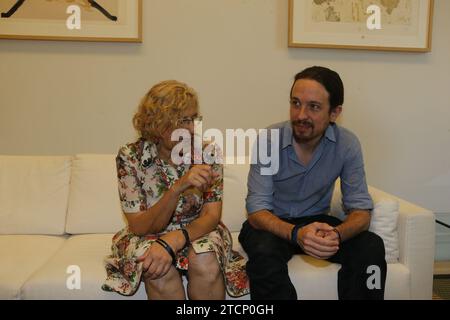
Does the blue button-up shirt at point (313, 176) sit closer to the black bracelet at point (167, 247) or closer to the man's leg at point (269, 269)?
the man's leg at point (269, 269)

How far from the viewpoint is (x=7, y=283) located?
1.47 meters

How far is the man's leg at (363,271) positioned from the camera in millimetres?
1458

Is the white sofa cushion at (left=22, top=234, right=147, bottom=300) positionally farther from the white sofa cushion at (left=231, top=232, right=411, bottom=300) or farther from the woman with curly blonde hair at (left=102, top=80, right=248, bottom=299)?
the white sofa cushion at (left=231, top=232, right=411, bottom=300)

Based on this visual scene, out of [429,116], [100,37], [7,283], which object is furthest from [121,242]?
[429,116]

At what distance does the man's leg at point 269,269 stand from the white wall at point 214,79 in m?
0.98

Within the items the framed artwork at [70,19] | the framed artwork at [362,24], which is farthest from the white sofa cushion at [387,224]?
the framed artwork at [70,19]

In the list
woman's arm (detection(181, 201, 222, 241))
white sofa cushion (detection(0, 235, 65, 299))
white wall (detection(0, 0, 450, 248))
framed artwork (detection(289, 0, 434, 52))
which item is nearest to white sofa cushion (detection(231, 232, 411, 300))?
woman's arm (detection(181, 201, 222, 241))

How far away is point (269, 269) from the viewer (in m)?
1.43

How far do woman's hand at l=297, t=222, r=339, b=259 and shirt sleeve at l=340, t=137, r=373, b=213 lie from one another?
23cm

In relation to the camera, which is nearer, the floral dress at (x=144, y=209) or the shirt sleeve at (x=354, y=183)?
the floral dress at (x=144, y=209)

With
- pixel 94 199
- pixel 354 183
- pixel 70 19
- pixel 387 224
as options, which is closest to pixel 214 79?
pixel 70 19

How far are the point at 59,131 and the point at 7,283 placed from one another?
100 centimetres

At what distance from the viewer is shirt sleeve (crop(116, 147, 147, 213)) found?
1505 mm
